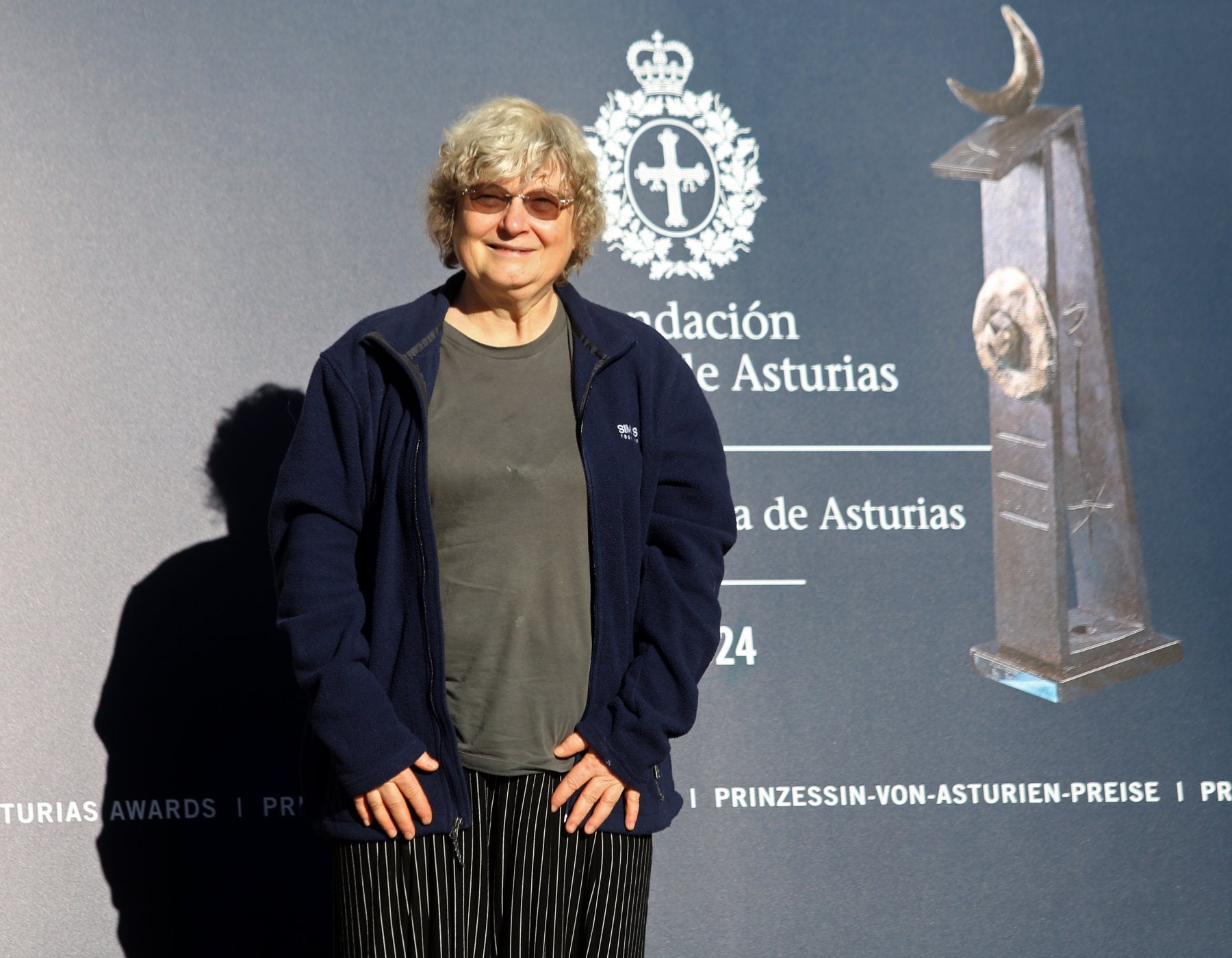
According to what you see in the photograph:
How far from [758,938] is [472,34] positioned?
194 centimetres

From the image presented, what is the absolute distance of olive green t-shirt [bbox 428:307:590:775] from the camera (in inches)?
59.6

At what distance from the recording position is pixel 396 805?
151 centimetres

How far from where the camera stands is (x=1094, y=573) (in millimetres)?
2574

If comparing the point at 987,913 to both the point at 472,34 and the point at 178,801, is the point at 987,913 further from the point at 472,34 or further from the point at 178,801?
the point at 472,34

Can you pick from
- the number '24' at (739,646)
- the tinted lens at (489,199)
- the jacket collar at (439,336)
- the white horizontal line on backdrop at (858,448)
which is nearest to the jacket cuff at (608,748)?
the jacket collar at (439,336)

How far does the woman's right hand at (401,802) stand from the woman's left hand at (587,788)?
0.16 m

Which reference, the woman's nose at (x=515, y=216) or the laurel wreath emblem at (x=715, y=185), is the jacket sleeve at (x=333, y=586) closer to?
the woman's nose at (x=515, y=216)

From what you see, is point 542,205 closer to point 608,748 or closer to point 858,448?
point 608,748

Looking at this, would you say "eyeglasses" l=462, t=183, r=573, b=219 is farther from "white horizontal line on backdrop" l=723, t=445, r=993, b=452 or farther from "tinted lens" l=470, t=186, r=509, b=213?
"white horizontal line on backdrop" l=723, t=445, r=993, b=452

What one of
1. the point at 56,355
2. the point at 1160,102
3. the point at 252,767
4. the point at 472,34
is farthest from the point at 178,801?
the point at 1160,102

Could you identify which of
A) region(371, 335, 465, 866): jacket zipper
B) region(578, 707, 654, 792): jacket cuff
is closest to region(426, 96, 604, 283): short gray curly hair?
region(371, 335, 465, 866): jacket zipper

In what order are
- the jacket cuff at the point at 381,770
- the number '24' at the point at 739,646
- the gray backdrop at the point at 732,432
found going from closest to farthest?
1. the jacket cuff at the point at 381,770
2. the gray backdrop at the point at 732,432
3. the number '24' at the point at 739,646

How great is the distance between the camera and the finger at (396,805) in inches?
59.4

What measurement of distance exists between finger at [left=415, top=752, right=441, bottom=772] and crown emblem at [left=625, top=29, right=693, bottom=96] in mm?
1543
